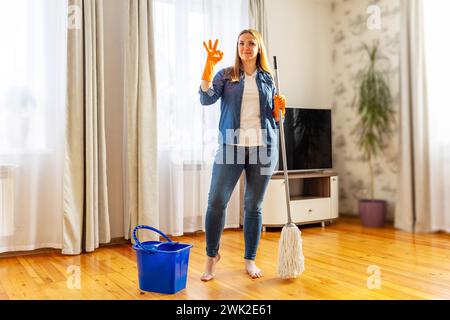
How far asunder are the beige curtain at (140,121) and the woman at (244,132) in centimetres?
112

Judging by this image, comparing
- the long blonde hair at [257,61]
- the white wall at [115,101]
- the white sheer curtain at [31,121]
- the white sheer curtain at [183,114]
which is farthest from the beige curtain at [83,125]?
the long blonde hair at [257,61]

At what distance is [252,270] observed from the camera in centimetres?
247

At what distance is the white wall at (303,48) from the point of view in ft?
14.7

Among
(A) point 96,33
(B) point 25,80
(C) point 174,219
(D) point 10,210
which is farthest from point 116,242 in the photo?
(A) point 96,33

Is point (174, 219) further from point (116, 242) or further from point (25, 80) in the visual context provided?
point (25, 80)

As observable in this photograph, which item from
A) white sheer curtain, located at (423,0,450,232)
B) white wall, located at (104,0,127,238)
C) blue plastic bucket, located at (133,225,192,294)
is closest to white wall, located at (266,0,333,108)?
white sheer curtain, located at (423,0,450,232)

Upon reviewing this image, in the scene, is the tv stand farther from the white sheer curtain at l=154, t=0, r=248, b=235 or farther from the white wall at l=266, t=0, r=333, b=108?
the white wall at l=266, t=0, r=333, b=108

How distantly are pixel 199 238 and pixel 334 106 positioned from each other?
2.28 metres

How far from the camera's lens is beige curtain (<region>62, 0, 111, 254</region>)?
3.12 m

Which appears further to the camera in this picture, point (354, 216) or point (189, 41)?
point (354, 216)

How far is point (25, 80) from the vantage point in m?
3.04

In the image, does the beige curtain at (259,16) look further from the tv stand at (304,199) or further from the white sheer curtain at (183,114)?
the tv stand at (304,199)
